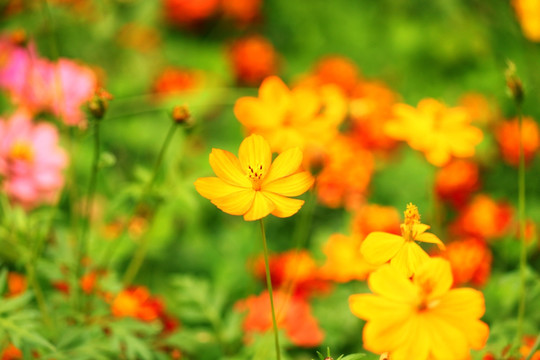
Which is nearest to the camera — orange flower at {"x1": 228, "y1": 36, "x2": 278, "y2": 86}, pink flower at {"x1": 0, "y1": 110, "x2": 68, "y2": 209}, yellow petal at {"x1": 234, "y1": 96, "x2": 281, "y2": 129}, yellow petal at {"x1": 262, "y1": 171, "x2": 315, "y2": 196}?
yellow petal at {"x1": 262, "y1": 171, "x2": 315, "y2": 196}

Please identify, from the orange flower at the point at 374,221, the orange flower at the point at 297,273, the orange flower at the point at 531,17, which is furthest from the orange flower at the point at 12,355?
the orange flower at the point at 531,17

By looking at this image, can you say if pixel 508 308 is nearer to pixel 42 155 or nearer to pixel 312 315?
pixel 312 315

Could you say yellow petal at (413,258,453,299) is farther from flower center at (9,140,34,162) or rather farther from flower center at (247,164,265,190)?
Result: flower center at (9,140,34,162)

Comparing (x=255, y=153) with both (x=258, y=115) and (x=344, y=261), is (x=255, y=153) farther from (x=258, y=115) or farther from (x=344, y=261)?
(x=344, y=261)

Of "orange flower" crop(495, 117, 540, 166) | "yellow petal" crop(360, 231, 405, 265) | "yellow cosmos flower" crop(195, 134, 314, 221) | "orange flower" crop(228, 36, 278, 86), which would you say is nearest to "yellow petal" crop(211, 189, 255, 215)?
"yellow cosmos flower" crop(195, 134, 314, 221)

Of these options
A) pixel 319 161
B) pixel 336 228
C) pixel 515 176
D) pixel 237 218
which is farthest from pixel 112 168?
pixel 515 176

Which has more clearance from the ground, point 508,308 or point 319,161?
point 319,161

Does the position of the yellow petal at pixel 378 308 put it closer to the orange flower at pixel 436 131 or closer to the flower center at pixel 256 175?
the flower center at pixel 256 175
